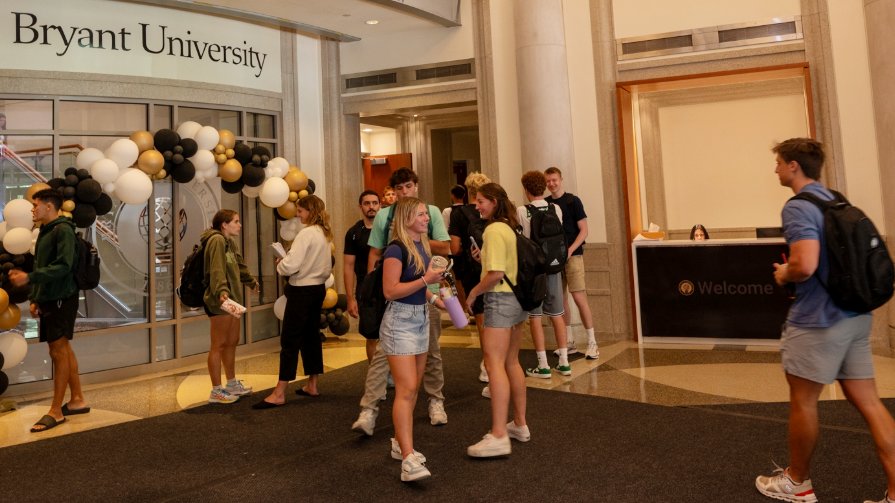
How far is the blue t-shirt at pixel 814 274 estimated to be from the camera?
254cm

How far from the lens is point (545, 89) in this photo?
6.97 m

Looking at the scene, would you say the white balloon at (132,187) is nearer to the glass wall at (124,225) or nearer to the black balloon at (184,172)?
the black balloon at (184,172)

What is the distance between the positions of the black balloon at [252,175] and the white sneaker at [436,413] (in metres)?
3.32

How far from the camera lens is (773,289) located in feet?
20.3

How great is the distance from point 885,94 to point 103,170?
6.57 metres

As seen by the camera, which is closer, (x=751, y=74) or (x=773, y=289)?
(x=773, y=289)

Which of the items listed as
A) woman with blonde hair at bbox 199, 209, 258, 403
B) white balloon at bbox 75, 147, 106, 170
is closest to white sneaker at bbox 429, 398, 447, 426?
woman with blonde hair at bbox 199, 209, 258, 403

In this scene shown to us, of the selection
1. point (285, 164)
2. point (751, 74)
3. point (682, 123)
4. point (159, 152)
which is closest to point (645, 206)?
point (682, 123)

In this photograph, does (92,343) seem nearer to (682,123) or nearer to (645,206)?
(645,206)

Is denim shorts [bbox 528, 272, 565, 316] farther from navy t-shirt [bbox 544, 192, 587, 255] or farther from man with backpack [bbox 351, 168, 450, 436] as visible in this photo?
man with backpack [bbox 351, 168, 450, 436]

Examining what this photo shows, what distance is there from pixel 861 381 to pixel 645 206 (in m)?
5.77

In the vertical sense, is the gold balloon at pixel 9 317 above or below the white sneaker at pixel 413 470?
above

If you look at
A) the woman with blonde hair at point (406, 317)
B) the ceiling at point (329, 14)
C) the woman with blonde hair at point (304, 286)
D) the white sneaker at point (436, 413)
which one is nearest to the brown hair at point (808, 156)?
the woman with blonde hair at point (406, 317)

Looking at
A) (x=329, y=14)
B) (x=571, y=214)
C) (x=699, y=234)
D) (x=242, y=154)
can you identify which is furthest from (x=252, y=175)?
(x=699, y=234)
